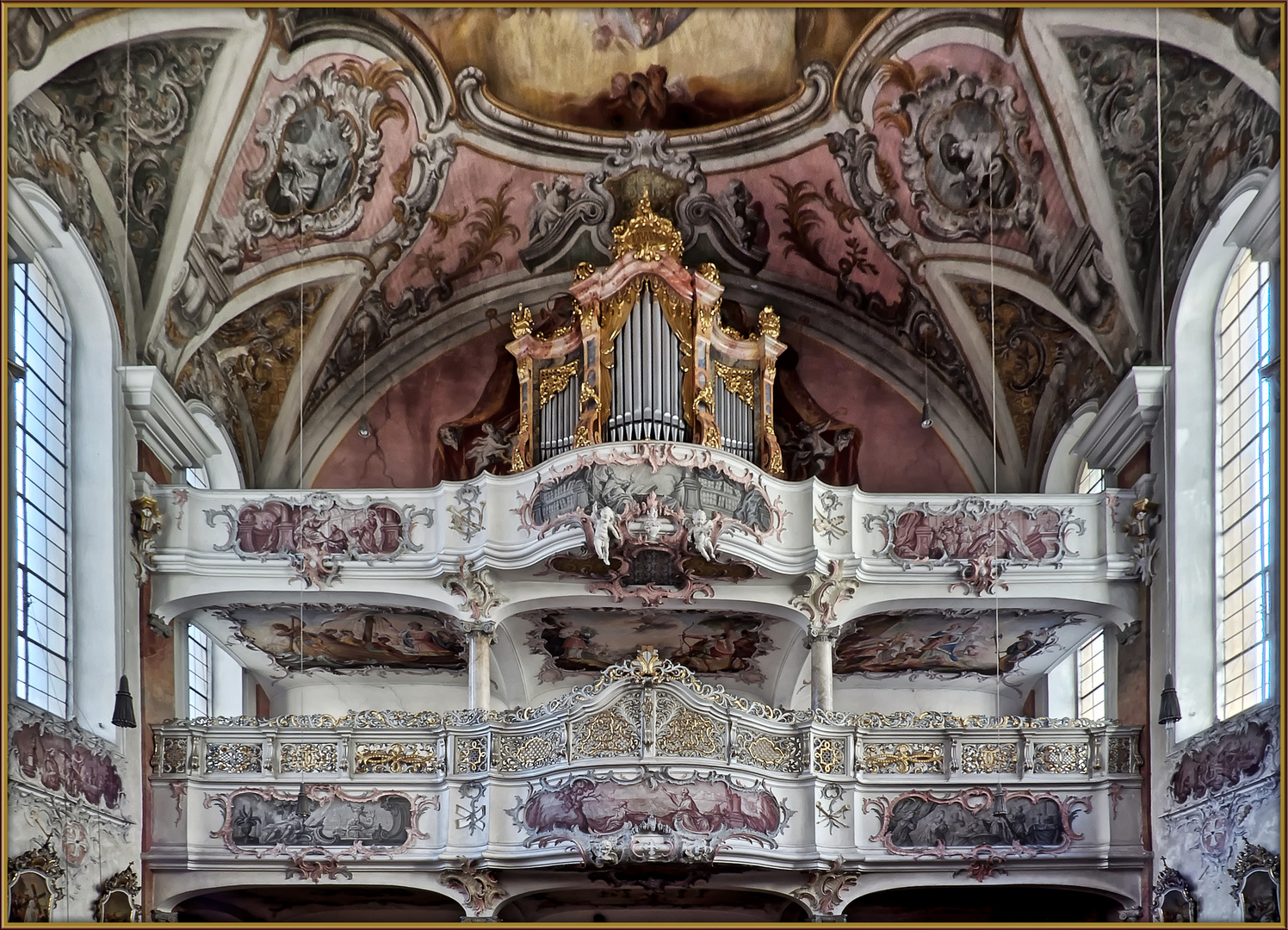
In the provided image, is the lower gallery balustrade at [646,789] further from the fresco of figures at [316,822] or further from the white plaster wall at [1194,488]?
the white plaster wall at [1194,488]

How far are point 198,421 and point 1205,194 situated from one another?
12.6 meters

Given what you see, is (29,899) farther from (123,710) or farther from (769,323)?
(769,323)

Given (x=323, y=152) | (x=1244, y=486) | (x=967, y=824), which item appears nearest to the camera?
(x=1244, y=486)

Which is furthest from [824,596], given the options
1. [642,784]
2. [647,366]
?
[647,366]

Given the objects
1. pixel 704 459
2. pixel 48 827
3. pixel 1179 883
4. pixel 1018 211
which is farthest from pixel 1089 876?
pixel 48 827

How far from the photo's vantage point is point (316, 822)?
2019 centimetres

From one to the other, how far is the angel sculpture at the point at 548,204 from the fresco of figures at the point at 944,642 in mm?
6895

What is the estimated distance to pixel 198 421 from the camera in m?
23.0

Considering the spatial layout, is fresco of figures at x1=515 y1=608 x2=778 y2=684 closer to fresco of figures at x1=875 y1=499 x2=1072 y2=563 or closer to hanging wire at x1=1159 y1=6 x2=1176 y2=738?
fresco of figures at x1=875 y1=499 x2=1072 y2=563

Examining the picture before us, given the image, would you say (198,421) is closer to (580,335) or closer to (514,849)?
(580,335)

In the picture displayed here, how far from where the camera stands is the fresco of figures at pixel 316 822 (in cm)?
2011

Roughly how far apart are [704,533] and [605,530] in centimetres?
114

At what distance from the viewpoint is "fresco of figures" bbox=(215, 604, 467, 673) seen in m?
22.6

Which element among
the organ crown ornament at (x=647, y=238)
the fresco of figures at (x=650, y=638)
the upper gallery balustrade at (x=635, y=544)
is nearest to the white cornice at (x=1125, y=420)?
the upper gallery balustrade at (x=635, y=544)
